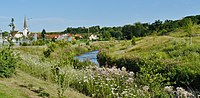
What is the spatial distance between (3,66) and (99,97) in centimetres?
327

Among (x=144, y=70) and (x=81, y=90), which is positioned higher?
(x=144, y=70)

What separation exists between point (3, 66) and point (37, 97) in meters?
2.68

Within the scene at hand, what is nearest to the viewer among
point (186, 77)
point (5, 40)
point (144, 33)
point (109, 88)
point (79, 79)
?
point (109, 88)

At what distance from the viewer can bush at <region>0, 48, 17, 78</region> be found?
9762 millimetres

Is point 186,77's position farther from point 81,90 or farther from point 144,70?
point 144,70

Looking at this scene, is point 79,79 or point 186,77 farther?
point 186,77

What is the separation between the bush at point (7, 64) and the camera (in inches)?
384

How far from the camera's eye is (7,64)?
33.1 ft

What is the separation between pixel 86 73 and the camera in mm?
10578

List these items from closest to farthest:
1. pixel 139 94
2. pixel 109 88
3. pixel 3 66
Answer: pixel 139 94 < pixel 109 88 < pixel 3 66

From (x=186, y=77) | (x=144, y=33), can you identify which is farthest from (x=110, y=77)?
(x=144, y=33)

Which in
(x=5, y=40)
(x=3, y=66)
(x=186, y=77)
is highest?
(x=5, y=40)

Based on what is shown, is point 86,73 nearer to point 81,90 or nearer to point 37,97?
point 81,90

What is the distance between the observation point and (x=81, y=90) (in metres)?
10.1
